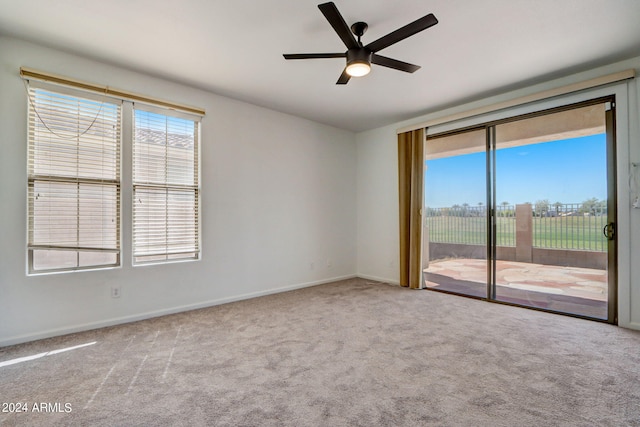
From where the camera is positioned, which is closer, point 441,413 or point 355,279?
point 441,413

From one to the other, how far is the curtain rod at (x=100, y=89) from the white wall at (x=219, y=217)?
8 cm

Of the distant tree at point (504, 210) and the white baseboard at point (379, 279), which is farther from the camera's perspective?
the white baseboard at point (379, 279)

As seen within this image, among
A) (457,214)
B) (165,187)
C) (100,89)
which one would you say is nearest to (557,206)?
(457,214)

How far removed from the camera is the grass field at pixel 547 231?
3164 mm

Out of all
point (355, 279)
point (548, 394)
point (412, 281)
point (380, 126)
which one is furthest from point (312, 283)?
point (548, 394)

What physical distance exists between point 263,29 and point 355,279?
399 cm

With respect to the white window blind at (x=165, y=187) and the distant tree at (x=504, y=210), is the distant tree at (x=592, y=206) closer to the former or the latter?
the distant tree at (x=504, y=210)

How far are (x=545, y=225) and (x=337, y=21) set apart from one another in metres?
3.31

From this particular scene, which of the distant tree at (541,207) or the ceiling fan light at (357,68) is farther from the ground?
the ceiling fan light at (357,68)

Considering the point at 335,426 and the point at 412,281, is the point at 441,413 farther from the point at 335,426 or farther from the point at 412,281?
the point at 412,281

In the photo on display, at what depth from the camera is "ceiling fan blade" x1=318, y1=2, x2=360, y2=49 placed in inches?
69.4

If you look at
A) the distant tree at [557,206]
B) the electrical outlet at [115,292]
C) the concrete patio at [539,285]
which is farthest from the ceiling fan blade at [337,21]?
the concrete patio at [539,285]

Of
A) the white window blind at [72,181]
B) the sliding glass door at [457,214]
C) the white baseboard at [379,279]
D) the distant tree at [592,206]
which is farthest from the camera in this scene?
the white baseboard at [379,279]

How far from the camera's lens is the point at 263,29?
2.40 m
